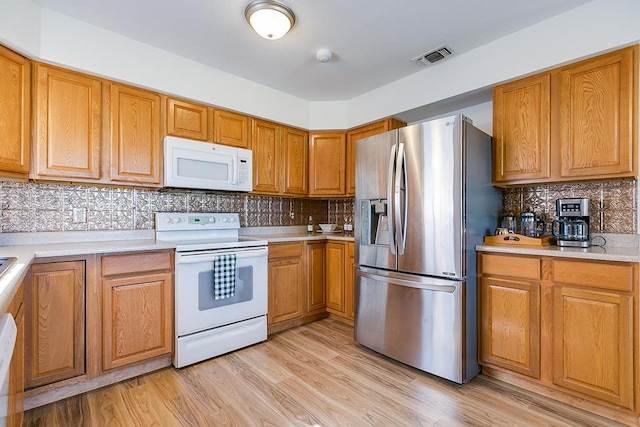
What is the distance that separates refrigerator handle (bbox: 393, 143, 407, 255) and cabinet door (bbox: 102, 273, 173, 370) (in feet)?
5.64

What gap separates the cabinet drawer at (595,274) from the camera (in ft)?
5.43

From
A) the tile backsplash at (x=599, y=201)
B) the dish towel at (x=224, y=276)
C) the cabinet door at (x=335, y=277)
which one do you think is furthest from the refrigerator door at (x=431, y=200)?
the dish towel at (x=224, y=276)

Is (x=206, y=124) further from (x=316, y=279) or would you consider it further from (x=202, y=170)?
(x=316, y=279)

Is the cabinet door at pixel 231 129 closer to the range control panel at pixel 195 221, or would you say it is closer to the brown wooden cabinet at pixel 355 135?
the range control panel at pixel 195 221

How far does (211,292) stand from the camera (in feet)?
7.91

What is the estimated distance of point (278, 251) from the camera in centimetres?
295

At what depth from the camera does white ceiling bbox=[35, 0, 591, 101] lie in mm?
1968

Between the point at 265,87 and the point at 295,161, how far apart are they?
32.6 inches

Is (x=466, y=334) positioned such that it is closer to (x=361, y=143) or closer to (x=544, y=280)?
(x=544, y=280)

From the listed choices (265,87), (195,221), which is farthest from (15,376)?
(265,87)

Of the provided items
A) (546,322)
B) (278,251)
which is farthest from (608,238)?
(278,251)

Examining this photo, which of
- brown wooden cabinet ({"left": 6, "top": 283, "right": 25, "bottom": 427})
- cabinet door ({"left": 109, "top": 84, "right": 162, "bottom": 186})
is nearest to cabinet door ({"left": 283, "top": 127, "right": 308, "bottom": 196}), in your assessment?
cabinet door ({"left": 109, "top": 84, "right": 162, "bottom": 186})

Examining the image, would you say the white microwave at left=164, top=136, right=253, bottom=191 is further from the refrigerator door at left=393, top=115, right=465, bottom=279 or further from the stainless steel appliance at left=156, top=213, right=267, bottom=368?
the refrigerator door at left=393, top=115, right=465, bottom=279

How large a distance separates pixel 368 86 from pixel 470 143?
1455mm
